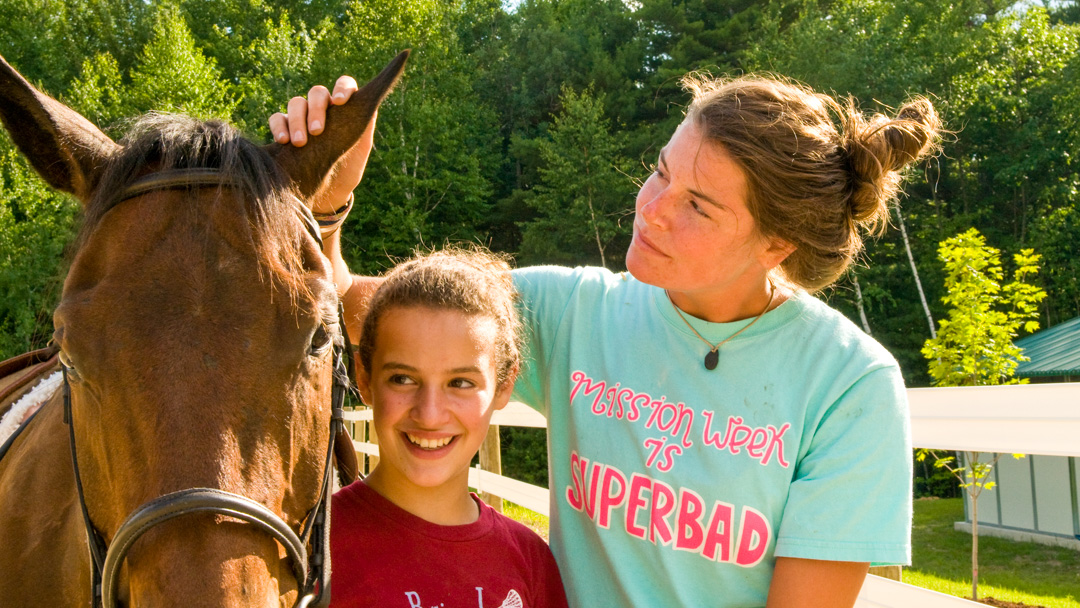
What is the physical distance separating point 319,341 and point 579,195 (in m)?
27.9

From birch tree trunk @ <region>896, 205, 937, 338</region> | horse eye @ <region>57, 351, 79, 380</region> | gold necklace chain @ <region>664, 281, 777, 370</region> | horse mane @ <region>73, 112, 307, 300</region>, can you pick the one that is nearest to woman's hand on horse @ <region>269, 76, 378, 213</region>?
horse mane @ <region>73, 112, 307, 300</region>

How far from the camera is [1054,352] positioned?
16.6m

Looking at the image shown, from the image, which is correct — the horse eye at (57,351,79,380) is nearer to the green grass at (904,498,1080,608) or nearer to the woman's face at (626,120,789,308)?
the woman's face at (626,120,789,308)

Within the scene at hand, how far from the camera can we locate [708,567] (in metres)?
1.90

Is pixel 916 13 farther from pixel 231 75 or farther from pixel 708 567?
pixel 708 567

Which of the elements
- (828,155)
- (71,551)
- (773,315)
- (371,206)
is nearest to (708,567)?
(773,315)

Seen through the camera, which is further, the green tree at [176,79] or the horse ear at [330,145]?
the green tree at [176,79]

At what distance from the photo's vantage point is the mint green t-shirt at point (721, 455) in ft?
5.88

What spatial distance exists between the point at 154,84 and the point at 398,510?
2327 centimetres

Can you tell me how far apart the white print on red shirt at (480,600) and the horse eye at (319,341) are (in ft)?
1.94

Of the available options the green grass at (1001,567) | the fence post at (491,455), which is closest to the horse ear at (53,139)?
the fence post at (491,455)

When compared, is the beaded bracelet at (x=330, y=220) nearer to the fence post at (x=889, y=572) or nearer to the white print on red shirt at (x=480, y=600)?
the white print on red shirt at (x=480, y=600)

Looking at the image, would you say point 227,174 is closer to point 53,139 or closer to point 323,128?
point 323,128

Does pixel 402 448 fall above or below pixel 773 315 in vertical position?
below
